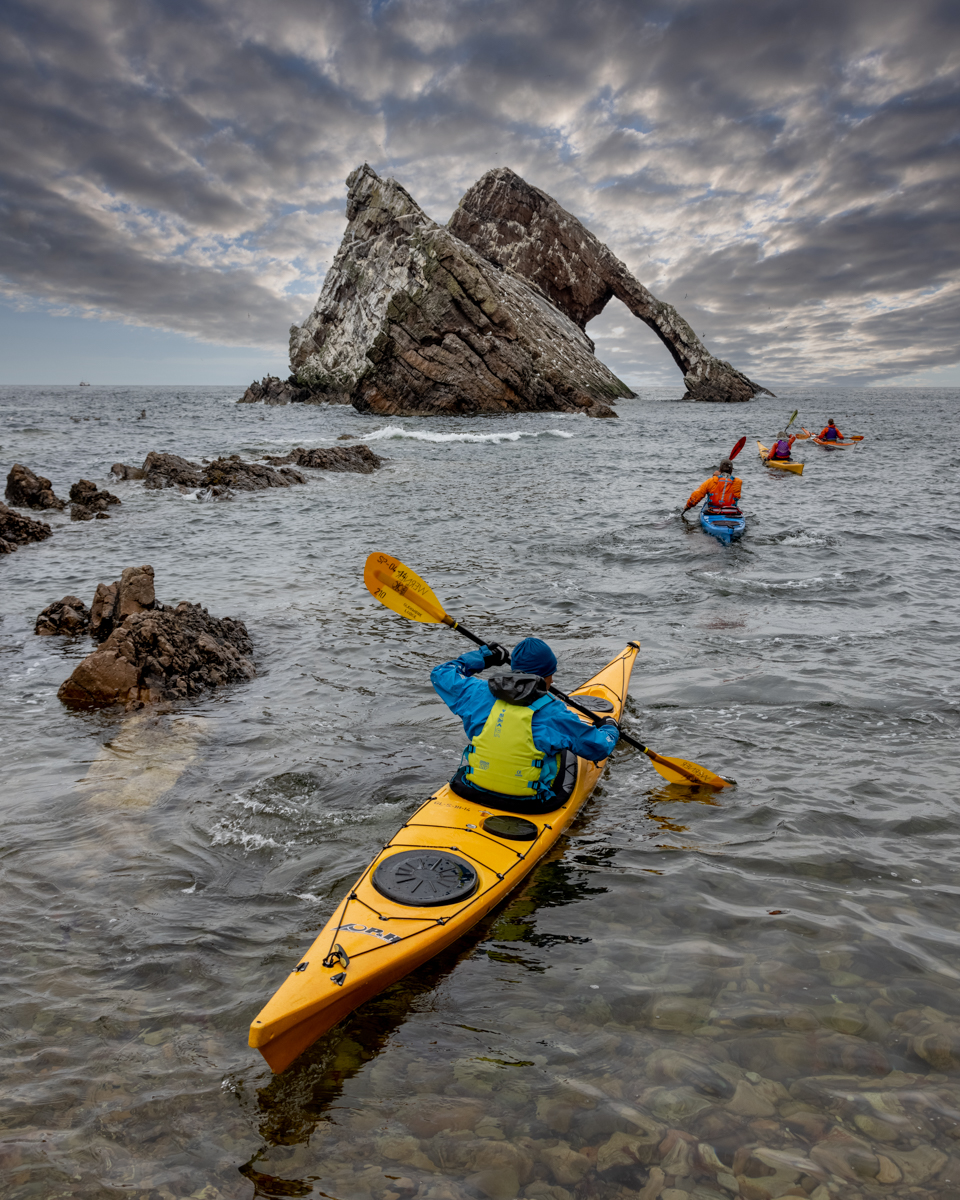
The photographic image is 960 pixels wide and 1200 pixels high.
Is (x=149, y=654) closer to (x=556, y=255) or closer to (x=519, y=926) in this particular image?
(x=519, y=926)

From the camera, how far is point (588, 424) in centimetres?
4484

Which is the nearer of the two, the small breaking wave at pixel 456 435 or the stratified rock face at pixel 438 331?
the small breaking wave at pixel 456 435

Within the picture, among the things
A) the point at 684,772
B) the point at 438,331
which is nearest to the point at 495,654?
the point at 684,772

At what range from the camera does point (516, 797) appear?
196 inches

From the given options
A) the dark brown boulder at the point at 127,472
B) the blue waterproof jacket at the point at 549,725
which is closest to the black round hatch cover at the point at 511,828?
the blue waterproof jacket at the point at 549,725

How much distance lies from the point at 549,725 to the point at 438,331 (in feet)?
156

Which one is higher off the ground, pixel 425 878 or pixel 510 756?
pixel 510 756

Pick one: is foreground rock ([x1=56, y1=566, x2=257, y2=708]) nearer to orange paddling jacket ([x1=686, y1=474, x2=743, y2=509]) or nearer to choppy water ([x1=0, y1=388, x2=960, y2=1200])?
choppy water ([x1=0, y1=388, x2=960, y2=1200])

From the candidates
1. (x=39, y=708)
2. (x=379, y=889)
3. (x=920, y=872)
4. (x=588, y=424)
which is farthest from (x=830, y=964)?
(x=588, y=424)

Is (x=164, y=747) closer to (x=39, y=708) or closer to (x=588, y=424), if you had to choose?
(x=39, y=708)

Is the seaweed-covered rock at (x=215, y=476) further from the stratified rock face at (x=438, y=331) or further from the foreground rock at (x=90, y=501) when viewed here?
the stratified rock face at (x=438, y=331)

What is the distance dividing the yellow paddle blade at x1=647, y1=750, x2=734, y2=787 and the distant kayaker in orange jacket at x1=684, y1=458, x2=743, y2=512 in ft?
32.8

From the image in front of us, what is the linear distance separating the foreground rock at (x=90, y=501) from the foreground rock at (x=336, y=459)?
718cm

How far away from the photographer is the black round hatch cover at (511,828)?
469 cm
